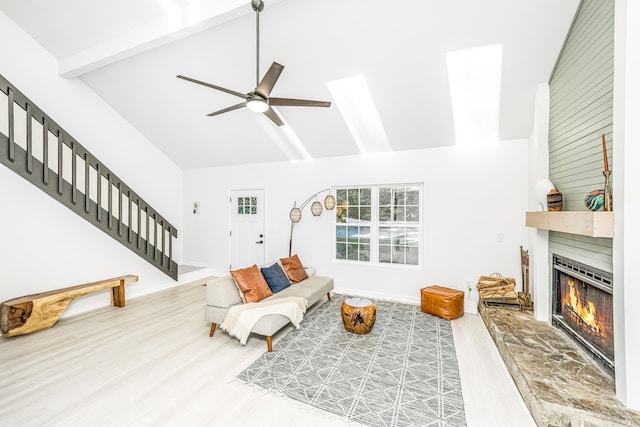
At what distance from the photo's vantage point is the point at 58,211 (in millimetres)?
3975

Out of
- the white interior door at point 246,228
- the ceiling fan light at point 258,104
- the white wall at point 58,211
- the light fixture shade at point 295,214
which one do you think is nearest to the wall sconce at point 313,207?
the light fixture shade at point 295,214

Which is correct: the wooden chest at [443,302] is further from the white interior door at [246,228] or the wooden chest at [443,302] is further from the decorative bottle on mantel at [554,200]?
the white interior door at [246,228]

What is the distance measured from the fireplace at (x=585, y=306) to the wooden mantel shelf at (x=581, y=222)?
1.28ft

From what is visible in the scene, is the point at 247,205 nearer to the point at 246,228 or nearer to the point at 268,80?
the point at 246,228

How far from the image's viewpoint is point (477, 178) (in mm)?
4188

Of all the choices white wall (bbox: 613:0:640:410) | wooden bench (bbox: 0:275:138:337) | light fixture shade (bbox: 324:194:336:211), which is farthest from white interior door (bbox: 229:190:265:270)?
white wall (bbox: 613:0:640:410)

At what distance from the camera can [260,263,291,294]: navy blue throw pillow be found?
12.8 feet

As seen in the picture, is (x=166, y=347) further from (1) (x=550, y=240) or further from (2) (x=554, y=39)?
(2) (x=554, y=39)

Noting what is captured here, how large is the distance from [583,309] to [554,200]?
1.01m

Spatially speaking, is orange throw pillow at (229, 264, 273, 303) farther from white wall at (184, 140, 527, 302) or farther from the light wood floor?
white wall at (184, 140, 527, 302)

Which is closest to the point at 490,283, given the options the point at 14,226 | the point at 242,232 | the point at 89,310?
the point at 242,232

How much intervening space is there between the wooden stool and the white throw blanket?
58cm

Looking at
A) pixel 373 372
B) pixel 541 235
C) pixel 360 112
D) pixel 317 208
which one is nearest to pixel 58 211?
pixel 317 208

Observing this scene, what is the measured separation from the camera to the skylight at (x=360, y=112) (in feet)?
12.1
